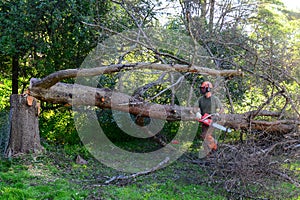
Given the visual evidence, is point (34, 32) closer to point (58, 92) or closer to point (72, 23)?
point (72, 23)

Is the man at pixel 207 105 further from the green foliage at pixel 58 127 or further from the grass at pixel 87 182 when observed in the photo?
the green foliage at pixel 58 127

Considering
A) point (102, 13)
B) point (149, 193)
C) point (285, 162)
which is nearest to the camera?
point (149, 193)

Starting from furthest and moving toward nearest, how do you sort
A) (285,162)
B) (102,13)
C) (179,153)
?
(102,13) < (179,153) < (285,162)

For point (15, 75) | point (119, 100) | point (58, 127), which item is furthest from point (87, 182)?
point (15, 75)

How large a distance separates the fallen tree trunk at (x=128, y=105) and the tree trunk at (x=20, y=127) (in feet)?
0.76

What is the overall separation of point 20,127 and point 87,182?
67.2 inches

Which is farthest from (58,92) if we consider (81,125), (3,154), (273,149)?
(273,149)

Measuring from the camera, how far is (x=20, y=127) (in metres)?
5.38

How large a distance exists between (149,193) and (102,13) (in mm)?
4652

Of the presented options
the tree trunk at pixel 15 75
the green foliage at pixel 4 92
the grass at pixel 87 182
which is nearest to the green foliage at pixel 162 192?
the grass at pixel 87 182

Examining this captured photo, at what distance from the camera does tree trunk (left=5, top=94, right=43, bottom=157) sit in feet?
17.6

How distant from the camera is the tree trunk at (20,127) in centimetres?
536

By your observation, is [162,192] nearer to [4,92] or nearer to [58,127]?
[58,127]

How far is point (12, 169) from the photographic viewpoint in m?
4.73
